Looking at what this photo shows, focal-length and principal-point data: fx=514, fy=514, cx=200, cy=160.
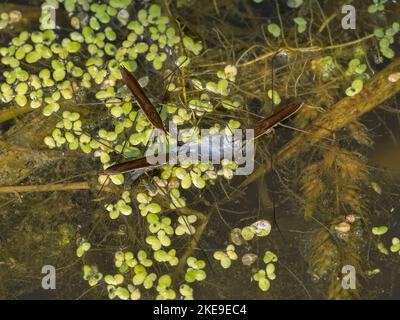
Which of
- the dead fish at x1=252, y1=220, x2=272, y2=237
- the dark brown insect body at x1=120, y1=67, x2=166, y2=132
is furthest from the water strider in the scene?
the dead fish at x1=252, y1=220, x2=272, y2=237

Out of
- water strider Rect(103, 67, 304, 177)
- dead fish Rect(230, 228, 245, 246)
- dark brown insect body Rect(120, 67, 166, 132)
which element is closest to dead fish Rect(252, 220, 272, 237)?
dead fish Rect(230, 228, 245, 246)

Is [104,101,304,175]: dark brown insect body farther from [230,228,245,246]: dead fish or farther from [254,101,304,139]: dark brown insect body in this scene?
[230,228,245,246]: dead fish

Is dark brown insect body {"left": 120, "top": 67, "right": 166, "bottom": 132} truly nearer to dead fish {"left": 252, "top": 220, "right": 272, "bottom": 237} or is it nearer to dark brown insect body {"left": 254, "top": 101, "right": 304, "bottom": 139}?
dark brown insect body {"left": 254, "top": 101, "right": 304, "bottom": 139}

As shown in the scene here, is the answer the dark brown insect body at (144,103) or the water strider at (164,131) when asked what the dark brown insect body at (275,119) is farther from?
the dark brown insect body at (144,103)

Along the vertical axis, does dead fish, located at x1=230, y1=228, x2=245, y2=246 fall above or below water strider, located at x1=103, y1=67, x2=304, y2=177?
below

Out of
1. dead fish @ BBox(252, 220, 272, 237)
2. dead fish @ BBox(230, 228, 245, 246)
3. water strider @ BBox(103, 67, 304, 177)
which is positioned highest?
water strider @ BBox(103, 67, 304, 177)

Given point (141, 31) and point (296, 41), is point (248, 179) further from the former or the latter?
point (141, 31)

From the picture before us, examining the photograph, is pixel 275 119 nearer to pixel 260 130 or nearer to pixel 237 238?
pixel 260 130

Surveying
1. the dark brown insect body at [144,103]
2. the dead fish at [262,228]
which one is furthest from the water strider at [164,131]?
the dead fish at [262,228]

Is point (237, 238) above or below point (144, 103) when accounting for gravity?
below

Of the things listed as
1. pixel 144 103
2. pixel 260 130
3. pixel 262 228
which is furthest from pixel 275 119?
pixel 144 103

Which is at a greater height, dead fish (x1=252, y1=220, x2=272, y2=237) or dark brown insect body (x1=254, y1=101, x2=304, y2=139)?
dark brown insect body (x1=254, y1=101, x2=304, y2=139)
